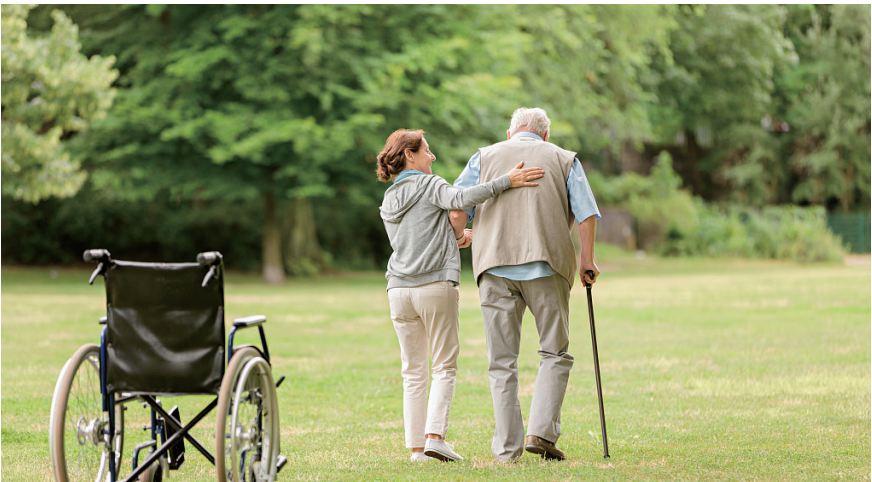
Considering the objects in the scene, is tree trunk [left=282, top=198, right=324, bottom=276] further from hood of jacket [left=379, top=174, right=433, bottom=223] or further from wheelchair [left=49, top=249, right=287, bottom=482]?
wheelchair [left=49, top=249, right=287, bottom=482]

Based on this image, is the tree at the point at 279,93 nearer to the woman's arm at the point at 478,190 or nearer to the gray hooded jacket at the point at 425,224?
the gray hooded jacket at the point at 425,224

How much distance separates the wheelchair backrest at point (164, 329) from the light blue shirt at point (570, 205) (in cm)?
177

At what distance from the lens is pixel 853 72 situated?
37281mm

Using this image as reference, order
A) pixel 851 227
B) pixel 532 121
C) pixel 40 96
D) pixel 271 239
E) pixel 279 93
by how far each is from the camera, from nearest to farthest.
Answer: pixel 532 121 < pixel 40 96 < pixel 279 93 < pixel 271 239 < pixel 851 227

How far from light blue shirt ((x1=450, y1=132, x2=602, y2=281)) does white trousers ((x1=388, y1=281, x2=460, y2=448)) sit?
35 cm

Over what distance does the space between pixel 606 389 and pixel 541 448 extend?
3.09 metres

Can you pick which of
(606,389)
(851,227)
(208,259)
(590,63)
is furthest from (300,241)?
(208,259)

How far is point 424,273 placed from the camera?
17.8 ft

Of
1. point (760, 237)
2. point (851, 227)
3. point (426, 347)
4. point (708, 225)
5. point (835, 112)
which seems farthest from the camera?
point (835, 112)

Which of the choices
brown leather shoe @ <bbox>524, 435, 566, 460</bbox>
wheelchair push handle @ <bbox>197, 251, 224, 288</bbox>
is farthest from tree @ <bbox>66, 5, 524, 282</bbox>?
wheelchair push handle @ <bbox>197, 251, 224, 288</bbox>

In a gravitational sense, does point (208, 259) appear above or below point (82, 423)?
above

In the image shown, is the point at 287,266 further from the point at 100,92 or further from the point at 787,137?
the point at 787,137

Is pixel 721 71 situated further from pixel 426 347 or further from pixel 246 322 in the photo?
pixel 246 322

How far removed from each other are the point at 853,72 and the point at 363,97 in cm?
2404
